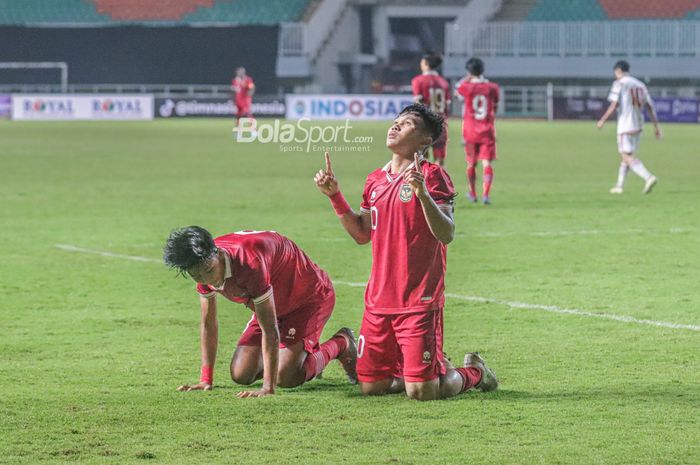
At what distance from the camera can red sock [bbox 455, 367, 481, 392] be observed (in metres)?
6.75

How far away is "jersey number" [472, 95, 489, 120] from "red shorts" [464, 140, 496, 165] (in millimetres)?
380

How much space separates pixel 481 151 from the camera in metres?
18.5

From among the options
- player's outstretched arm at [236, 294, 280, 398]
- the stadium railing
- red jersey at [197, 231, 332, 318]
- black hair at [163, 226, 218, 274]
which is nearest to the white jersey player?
red jersey at [197, 231, 332, 318]

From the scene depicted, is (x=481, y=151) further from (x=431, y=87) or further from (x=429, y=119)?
(x=429, y=119)

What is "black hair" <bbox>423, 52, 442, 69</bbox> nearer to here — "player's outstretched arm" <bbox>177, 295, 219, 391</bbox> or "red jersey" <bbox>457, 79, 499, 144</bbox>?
"red jersey" <bbox>457, 79, 499, 144</bbox>

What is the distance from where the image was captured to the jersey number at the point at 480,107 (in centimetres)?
1847

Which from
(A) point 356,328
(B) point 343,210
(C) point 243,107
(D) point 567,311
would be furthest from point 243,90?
(B) point 343,210

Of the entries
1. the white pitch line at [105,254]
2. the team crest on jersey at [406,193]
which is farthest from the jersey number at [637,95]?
the team crest on jersey at [406,193]

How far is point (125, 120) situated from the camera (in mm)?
50812

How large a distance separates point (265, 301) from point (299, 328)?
70cm

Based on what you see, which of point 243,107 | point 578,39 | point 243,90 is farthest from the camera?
point 578,39

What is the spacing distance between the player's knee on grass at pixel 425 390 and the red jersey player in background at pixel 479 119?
1189 centimetres

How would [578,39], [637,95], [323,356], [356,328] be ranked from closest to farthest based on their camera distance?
[323,356], [356,328], [637,95], [578,39]

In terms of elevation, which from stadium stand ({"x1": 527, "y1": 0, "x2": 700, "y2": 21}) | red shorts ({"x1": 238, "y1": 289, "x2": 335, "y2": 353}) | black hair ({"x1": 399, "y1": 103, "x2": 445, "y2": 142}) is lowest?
red shorts ({"x1": 238, "y1": 289, "x2": 335, "y2": 353})
